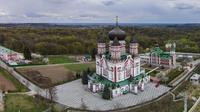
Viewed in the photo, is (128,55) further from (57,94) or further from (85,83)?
(57,94)

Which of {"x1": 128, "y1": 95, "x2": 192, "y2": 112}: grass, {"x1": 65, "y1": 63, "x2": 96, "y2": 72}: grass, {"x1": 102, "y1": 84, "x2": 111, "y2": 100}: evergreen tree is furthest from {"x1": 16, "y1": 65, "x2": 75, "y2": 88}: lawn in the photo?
{"x1": 128, "y1": 95, "x2": 192, "y2": 112}: grass

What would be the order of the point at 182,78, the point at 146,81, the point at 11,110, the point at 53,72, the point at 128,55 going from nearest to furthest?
1. the point at 11,110
2. the point at 128,55
3. the point at 146,81
4. the point at 182,78
5. the point at 53,72

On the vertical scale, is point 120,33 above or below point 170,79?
above

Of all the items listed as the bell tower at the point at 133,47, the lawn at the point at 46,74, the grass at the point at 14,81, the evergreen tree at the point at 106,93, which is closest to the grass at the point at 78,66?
the lawn at the point at 46,74

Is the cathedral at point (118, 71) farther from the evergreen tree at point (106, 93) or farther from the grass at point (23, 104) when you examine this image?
the grass at point (23, 104)

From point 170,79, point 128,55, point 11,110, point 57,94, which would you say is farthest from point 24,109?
point 170,79

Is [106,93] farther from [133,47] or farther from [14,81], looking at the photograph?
[14,81]

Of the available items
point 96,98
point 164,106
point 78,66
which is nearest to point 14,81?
point 78,66
